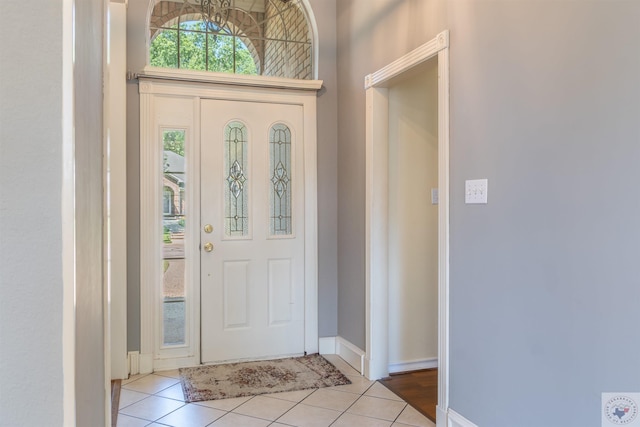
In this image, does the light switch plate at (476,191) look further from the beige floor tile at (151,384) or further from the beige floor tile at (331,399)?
the beige floor tile at (151,384)

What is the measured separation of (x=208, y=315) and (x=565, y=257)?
2461 mm

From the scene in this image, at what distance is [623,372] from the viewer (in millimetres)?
1357

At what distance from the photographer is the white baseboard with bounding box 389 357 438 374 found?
120 inches

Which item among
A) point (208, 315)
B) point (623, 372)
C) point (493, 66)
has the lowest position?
point (208, 315)

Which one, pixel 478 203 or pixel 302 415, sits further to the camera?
pixel 302 415

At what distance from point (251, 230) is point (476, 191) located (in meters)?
1.86

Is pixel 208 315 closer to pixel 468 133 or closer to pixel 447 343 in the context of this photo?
pixel 447 343

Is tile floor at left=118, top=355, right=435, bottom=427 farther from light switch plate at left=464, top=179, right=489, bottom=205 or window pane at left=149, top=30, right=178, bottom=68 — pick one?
window pane at left=149, top=30, right=178, bottom=68

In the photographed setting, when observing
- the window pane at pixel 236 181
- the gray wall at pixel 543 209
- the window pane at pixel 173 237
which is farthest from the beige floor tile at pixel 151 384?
the gray wall at pixel 543 209

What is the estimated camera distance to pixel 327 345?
3.48 meters

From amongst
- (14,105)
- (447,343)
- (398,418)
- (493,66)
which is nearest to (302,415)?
(398,418)

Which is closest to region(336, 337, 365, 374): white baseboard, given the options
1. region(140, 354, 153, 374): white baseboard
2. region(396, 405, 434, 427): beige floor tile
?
region(396, 405, 434, 427): beige floor tile

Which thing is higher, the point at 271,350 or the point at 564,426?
the point at 564,426

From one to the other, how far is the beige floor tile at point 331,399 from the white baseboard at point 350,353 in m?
0.35
